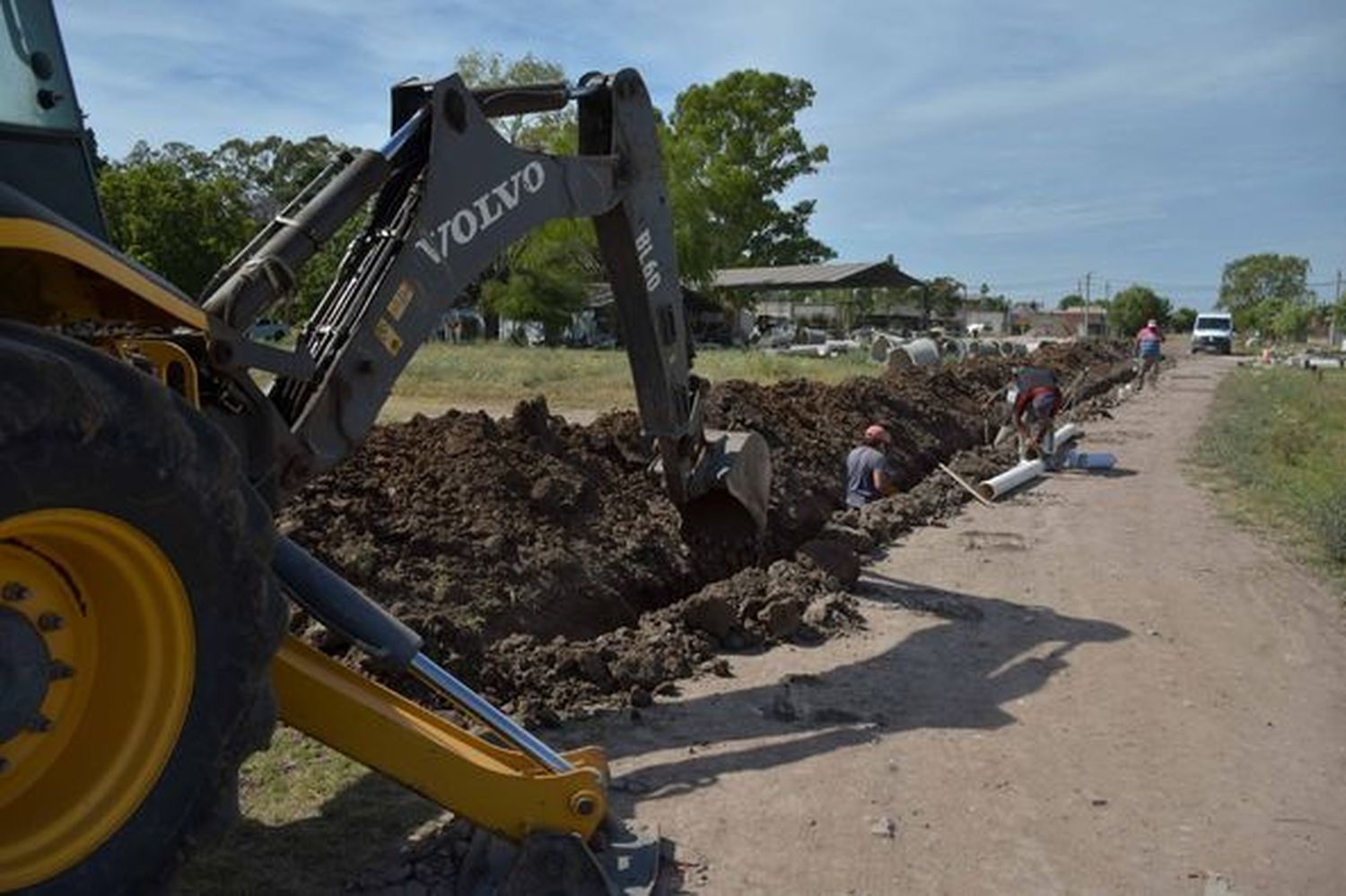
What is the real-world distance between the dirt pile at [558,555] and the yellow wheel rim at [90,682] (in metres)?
2.96

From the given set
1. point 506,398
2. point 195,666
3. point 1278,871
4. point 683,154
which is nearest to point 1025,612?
point 1278,871

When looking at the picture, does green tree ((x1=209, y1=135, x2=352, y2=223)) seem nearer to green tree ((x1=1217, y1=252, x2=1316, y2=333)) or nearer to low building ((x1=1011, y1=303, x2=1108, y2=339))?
low building ((x1=1011, y1=303, x2=1108, y2=339))

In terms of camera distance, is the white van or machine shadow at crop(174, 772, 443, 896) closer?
machine shadow at crop(174, 772, 443, 896)

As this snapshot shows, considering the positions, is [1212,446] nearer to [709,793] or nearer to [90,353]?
[709,793]

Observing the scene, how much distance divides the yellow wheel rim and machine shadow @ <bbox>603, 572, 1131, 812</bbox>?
2369 mm

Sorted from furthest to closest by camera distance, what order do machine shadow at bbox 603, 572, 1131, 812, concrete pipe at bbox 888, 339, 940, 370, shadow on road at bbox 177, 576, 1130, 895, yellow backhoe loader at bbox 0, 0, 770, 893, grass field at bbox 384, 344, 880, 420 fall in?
concrete pipe at bbox 888, 339, 940, 370 → grass field at bbox 384, 344, 880, 420 → machine shadow at bbox 603, 572, 1131, 812 → shadow on road at bbox 177, 576, 1130, 895 → yellow backhoe loader at bbox 0, 0, 770, 893

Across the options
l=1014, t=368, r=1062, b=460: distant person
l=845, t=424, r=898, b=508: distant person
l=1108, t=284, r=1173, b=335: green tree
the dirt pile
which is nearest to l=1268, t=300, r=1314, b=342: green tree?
l=1108, t=284, r=1173, b=335: green tree

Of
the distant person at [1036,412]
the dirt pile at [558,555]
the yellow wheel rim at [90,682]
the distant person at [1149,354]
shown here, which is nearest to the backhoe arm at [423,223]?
the yellow wheel rim at [90,682]

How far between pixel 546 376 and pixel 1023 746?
78.6 feet

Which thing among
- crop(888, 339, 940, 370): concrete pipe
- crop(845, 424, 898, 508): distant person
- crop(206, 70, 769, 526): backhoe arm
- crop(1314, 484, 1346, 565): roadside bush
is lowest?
crop(1314, 484, 1346, 565): roadside bush

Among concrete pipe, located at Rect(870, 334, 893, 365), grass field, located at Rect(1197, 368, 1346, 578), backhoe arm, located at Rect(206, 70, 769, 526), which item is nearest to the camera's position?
backhoe arm, located at Rect(206, 70, 769, 526)

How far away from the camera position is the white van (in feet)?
211

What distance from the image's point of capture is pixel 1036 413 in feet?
51.0

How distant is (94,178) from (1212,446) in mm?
Result: 17721
